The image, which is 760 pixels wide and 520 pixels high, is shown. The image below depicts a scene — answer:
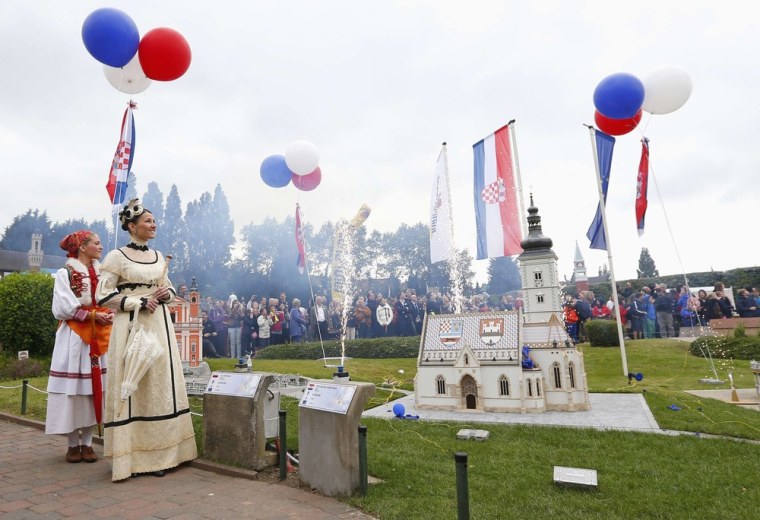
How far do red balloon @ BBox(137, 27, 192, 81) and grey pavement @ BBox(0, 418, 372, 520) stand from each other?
745cm

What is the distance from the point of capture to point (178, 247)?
47.7m

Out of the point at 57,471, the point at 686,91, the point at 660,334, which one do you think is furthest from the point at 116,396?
the point at 660,334

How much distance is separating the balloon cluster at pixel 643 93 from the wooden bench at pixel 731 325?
12.2 m

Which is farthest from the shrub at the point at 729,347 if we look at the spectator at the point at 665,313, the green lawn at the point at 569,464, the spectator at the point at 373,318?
the spectator at the point at 373,318

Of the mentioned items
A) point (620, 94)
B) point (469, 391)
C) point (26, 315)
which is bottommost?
point (469, 391)

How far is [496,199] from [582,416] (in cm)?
655

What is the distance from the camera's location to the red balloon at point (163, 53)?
29.8ft

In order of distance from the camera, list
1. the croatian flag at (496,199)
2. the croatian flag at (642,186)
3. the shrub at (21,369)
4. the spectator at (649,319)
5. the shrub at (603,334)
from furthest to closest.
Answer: the spectator at (649,319), the shrub at (603,334), the shrub at (21,369), the croatian flag at (642,186), the croatian flag at (496,199)

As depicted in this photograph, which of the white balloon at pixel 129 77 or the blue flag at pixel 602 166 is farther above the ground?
the white balloon at pixel 129 77

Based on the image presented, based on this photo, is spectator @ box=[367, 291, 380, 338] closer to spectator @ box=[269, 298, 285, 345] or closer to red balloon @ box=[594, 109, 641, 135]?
spectator @ box=[269, 298, 285, 345]

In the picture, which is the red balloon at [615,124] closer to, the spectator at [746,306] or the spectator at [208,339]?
the spectator at [746,306]

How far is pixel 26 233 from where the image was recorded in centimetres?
6469

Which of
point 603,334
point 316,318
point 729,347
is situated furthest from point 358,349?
point 729,347

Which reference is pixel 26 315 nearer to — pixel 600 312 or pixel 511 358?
pixel 511 358
